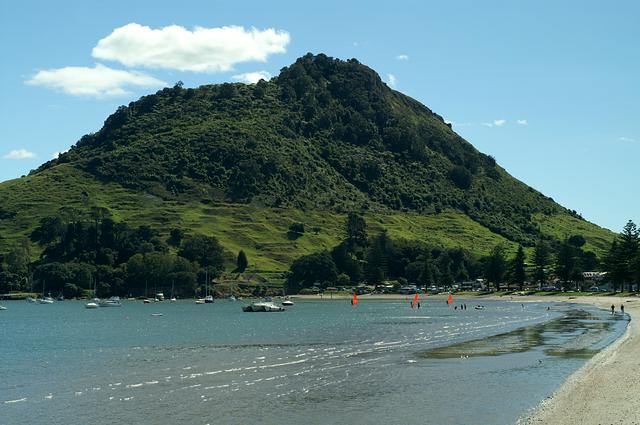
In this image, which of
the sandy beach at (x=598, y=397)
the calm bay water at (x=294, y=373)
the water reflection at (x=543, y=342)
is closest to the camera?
the sandy beach at (x=598, y=397)

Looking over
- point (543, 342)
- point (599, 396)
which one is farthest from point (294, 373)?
point (543, 342)

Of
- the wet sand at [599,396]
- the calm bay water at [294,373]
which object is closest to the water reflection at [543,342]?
the calm bay water at [294,373]

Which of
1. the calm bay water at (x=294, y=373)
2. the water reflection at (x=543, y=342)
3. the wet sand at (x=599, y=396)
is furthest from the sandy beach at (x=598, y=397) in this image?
the water reflection at (x=543, y=342)

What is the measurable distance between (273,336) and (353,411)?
63192 millimetres

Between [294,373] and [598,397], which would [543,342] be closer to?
[294,373]

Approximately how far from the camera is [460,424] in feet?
148

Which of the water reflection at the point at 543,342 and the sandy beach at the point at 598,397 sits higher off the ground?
the sandy beach at the point at 598,397

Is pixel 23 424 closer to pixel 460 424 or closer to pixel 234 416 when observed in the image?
pixel 234 416

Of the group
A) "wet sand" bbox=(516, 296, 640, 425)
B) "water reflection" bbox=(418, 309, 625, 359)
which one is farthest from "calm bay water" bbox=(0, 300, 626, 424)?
"wet sand" bbox=(516, 296, 640, 425)

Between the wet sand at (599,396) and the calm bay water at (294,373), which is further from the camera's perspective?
the calm bay water at (294,373)

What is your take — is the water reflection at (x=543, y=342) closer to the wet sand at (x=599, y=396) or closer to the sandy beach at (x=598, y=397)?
the wet sand at (x=599, y=396)

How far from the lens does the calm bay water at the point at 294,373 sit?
49.8 m

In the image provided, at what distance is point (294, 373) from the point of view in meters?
67.8

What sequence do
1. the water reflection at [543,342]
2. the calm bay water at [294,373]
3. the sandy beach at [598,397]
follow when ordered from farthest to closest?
the water reflection at [543,342]
the calm bay water at [294,373]
the sandy beach at [598,397]
